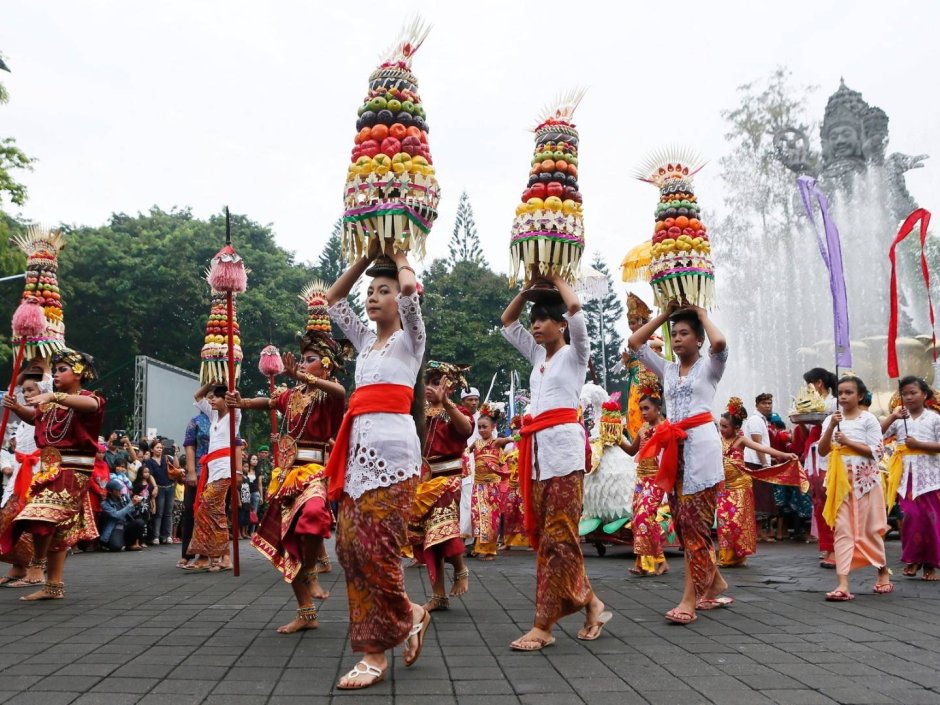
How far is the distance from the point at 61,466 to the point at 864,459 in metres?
6.66

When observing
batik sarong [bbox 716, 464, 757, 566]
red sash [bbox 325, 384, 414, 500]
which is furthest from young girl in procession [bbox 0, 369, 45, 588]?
batik sarong [bbox 716, 464, 757, 566]

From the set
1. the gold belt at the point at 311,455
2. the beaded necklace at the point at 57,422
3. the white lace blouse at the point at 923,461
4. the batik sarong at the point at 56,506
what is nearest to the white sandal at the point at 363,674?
the gold belt at the point at 311,455

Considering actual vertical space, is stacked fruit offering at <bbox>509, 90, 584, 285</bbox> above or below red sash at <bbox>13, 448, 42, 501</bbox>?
above

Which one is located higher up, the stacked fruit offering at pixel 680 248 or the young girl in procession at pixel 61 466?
the stacked fruit offering at pixel 680 248

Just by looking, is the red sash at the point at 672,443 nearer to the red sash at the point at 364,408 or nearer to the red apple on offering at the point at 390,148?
the red sash at the point at 364,408

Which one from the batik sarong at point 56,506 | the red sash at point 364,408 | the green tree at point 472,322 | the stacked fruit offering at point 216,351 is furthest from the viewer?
the green tree at point 472,322

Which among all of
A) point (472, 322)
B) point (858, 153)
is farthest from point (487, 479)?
point (472, 322)

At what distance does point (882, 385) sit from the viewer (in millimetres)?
26828

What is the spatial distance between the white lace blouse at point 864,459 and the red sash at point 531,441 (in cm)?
318

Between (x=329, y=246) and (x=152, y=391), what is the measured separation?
34424mm

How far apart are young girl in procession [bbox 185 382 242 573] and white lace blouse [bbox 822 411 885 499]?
617 centimetres

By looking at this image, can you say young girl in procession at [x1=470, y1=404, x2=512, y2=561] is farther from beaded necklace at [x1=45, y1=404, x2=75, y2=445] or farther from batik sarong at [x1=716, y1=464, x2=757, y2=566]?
beaded necklace at [x1=45, y1=404, x2=75, y2=445]

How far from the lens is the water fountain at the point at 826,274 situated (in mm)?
29594

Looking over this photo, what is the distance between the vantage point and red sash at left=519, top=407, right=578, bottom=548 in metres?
5.16
